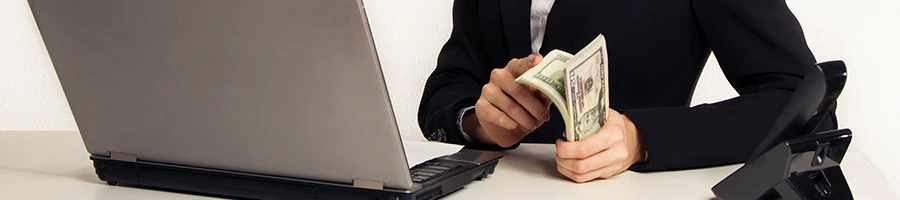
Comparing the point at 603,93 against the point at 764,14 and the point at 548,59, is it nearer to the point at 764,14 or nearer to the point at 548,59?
the point at 548,59

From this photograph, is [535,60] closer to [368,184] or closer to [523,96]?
[523,96]

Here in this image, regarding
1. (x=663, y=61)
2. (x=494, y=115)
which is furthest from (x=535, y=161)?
(x=663, y=61)

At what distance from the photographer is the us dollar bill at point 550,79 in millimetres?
1083

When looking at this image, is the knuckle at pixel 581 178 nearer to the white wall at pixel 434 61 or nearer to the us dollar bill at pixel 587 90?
the us dollar bill at pixel 587 90

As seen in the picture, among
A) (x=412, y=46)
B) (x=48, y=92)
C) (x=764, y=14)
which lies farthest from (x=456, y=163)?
(x=48, y=92)

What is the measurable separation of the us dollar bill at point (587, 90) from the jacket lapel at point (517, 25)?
1.66 ft

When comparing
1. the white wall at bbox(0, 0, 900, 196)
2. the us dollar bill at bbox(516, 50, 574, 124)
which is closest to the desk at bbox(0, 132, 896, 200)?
the us dollar bill at bbox(516, 50, 574, 124)

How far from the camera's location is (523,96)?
1.22 meters

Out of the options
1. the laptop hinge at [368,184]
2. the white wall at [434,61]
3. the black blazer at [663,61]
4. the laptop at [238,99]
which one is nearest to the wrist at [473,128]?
the black blazer at [663,61]

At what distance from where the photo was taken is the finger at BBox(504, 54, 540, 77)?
1.16m

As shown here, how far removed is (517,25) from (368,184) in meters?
0.78

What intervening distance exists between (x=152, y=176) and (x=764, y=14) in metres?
0.96

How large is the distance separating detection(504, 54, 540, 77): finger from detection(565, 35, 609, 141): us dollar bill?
8cm

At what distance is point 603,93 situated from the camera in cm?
117
